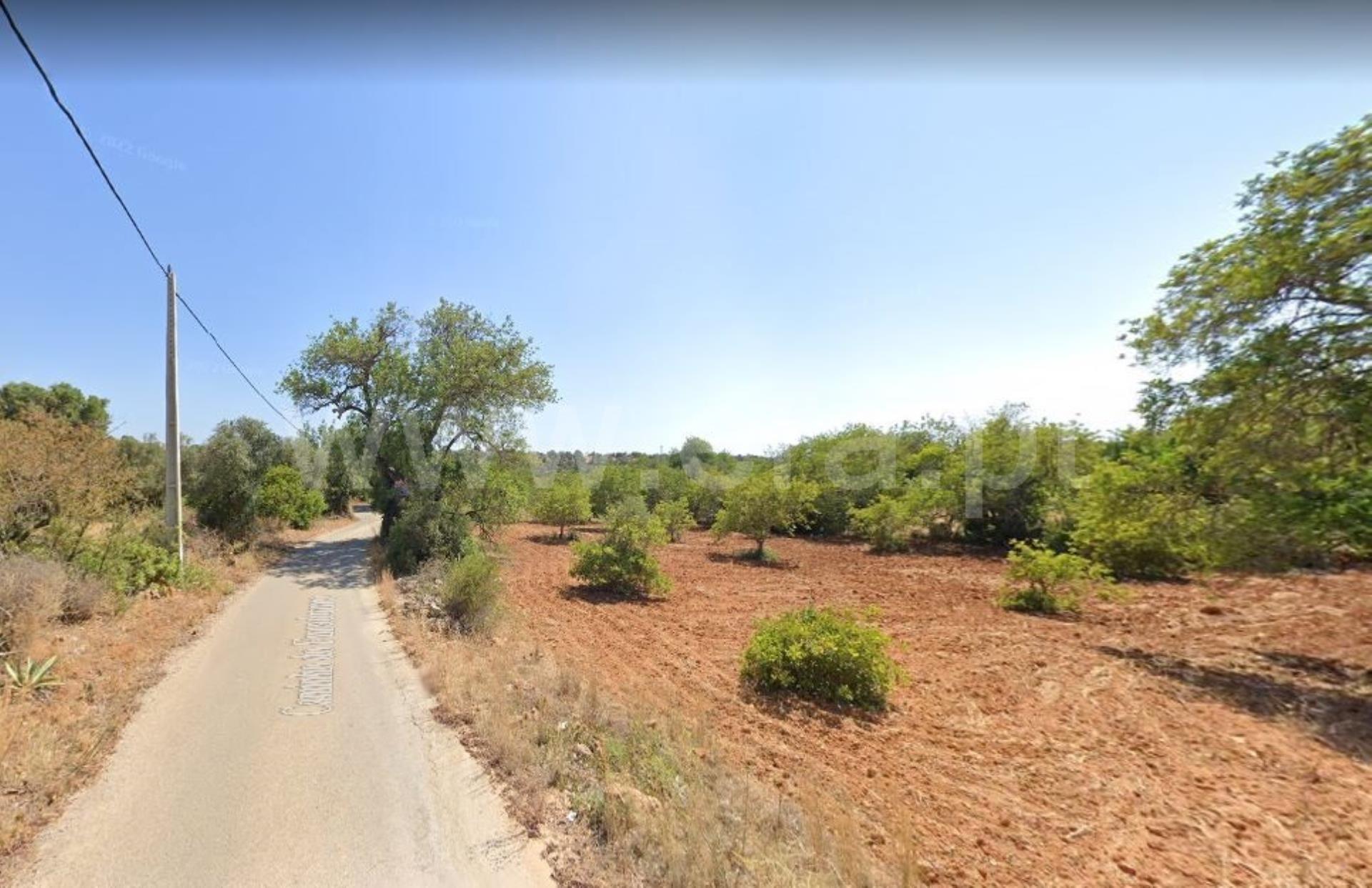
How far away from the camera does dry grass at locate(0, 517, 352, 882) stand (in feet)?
11.1

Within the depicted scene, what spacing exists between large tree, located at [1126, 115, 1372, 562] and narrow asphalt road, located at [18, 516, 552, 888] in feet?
32.4

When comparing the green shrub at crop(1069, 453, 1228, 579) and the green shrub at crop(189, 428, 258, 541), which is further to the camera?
the green shrub at crop(189, 428, 258, 541)

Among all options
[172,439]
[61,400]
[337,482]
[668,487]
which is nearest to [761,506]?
[668,487]

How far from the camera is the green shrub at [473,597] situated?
8383 mm

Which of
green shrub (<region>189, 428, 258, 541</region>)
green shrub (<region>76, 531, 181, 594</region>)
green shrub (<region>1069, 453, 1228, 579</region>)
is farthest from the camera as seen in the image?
green shrub (<region>189, 428, 258, 541</region>)

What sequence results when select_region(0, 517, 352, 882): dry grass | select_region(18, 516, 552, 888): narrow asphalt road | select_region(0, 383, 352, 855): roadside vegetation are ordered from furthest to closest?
1. select_region(0, 383, 352, 855): roadside vegetation
2. select_region(0, 517, 352, 882): dry grass
3. select_region(18, 516, 552, 888): narrow asphalt road

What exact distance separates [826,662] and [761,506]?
1281cm

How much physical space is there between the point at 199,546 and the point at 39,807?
A: 1205 centimetres

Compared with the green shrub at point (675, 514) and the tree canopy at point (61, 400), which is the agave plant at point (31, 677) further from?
the tree canopy at point (61, 400)

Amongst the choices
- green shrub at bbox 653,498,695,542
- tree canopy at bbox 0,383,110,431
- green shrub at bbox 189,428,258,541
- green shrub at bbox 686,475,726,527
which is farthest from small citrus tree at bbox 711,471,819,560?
tree canopy at bbox 0,383,110,431

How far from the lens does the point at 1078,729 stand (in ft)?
18.0

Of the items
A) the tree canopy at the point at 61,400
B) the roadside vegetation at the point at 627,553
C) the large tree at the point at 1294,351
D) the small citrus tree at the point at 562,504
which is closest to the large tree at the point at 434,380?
the roadside vegetation at the point at 627,553

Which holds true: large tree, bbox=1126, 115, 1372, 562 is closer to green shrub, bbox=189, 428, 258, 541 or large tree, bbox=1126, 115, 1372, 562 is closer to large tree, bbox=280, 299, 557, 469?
large tree, bbox=280, 299, 557, 469

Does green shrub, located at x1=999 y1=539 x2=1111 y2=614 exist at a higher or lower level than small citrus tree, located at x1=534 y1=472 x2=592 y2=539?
lower
